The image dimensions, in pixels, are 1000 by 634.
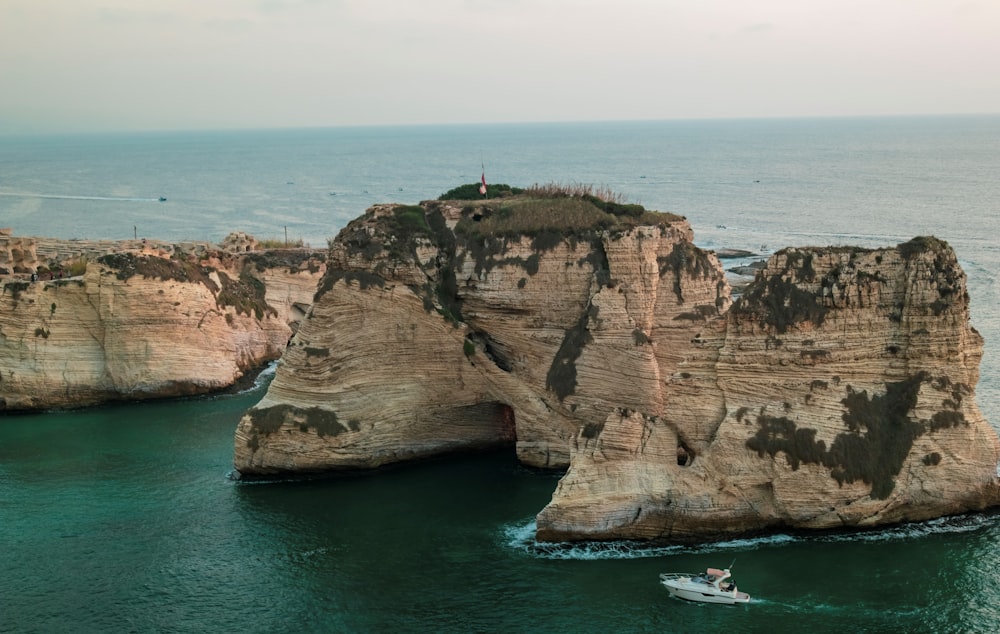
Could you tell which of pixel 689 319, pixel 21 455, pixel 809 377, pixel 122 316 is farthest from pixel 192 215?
pixel 809 377

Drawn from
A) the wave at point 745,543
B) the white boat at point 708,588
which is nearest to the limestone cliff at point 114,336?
the wave at point 745,543

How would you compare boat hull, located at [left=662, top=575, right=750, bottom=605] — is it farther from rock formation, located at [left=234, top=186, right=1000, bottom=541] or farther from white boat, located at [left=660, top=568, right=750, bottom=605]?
rock formation, located at [left=234, top=186, right=1000, bottom=541]

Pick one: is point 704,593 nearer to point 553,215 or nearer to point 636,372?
point 636,372

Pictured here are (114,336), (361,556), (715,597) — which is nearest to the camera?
(715,597)

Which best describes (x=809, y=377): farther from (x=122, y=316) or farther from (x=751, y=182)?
(x=751, y=182)

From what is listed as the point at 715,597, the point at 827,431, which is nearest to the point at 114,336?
the point at 715,597

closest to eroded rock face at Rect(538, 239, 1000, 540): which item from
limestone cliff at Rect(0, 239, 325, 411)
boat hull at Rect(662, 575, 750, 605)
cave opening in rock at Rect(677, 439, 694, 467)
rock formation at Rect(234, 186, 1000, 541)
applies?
rock formation at Rect(234, 186, 1000, 541)

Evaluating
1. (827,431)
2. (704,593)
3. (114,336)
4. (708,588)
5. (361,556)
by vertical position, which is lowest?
(361,556)
